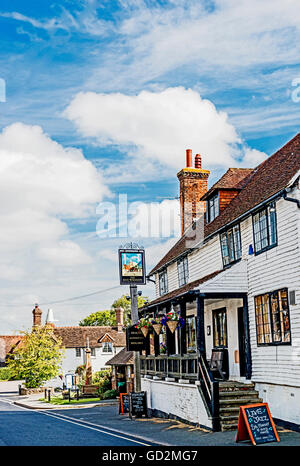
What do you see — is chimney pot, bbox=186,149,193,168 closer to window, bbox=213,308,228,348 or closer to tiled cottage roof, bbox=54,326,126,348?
window, bbox=213,308,228,348

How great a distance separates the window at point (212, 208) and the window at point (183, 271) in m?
2.67

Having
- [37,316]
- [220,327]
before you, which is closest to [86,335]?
[37,316]

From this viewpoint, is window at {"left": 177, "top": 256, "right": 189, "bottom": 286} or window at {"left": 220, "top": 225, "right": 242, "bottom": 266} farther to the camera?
window at {"left": 177, "top": 256, "right": 189, "bottom": 286}

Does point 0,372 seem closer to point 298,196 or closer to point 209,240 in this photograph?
point 209,240

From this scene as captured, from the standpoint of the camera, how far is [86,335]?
69.6 meters

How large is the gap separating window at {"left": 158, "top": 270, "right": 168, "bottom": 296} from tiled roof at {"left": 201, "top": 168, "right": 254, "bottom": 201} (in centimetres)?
631

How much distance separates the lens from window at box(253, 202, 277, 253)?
58.2 ft

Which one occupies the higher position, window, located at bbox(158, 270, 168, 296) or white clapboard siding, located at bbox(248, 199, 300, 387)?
window, located at bbox(158, 270, 168, 296)

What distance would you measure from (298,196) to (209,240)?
7247 mm

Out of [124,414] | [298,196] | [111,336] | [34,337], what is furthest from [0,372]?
[298,196]

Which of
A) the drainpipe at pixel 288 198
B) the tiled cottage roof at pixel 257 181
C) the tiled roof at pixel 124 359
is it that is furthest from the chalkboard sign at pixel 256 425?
the tiled roof at pixel 124 359

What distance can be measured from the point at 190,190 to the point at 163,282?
5.19 m

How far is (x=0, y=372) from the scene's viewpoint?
7781 centimetres

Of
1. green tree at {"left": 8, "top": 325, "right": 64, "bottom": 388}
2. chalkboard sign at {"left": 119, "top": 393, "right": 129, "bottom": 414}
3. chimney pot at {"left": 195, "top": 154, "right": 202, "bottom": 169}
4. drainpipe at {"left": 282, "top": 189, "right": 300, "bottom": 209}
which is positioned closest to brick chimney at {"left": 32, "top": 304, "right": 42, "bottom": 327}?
green tree at {"left": 8, "top": 325, "right": 64, "bottom": 388}
